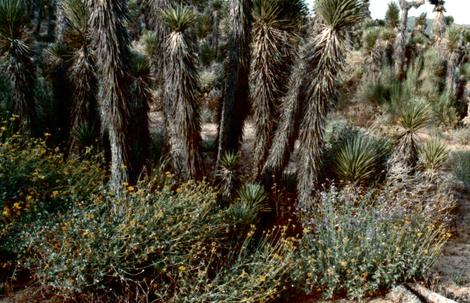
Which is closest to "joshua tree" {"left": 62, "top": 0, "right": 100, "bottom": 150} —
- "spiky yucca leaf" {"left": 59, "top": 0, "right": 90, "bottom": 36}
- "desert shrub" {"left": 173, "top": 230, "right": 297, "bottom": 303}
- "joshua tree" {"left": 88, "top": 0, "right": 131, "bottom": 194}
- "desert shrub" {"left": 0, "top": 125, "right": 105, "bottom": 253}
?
"spiky yucca leaf" {"left": 59, "top": 0, "right": 90, "bottom": 36}

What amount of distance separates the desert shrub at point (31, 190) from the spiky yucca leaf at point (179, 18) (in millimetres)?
2430

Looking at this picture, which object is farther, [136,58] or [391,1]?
[391,1]

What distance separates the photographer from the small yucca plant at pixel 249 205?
648cm

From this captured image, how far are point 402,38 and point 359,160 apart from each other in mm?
9738

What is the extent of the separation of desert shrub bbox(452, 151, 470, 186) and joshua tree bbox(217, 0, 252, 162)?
5.39m

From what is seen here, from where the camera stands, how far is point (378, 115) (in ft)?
48.9

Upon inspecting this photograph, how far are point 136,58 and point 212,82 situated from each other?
5.25 meters

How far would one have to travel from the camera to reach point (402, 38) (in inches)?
627

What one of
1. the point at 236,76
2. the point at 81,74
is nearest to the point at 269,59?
the point at 236,76

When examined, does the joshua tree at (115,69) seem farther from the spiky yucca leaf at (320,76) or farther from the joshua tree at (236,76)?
the spiky yucca leaf at (320,76)

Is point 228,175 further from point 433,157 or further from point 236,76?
point 433,157

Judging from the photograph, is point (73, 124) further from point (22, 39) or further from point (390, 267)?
point (390, 267)

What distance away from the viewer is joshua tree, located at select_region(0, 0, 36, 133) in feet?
25.3

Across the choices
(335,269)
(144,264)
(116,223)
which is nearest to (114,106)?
(116,223)
